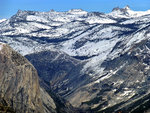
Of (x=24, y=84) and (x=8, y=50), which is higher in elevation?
(x=8, y=50)

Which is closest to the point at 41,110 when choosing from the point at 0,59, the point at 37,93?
the point at 37,93

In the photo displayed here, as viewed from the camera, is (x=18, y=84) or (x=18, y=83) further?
(x=18, y=83)

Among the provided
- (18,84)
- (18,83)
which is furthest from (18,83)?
(18,84)

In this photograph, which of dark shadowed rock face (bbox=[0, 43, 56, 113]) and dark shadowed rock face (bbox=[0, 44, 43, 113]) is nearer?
dark shadowed rock face (bbox=[0, 43, 56, 113])

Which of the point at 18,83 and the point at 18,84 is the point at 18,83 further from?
the point at 18,84

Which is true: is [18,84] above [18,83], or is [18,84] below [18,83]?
below

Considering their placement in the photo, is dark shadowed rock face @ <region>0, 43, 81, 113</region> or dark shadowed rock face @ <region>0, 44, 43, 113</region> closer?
dark shadowed rock face @ <region>0, 43, 81, 113</region>

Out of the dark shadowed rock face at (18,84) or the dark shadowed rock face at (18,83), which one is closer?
the dark shadowed rock face at (18,84)

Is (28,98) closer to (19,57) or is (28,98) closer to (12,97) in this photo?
(12,97)

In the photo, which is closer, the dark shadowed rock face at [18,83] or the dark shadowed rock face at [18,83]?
the dark shadowed rock face at [18,83]

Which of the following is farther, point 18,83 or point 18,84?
point 18,83

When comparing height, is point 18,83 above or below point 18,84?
above
